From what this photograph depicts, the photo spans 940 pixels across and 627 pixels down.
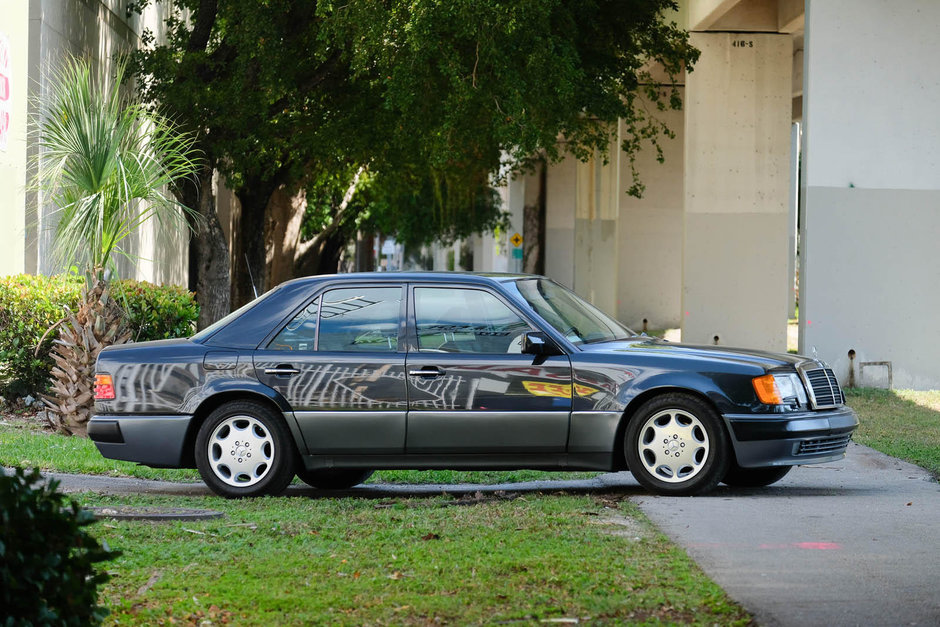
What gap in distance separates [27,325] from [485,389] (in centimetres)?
689

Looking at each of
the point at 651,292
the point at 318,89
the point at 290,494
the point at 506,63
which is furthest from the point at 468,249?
the point at 290,494

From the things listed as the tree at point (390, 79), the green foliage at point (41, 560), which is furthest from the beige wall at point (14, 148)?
the green foliage at point (41, 560)

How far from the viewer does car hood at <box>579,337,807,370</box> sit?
827 cm

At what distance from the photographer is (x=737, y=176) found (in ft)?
78.8

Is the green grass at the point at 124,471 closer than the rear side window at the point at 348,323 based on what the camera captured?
No

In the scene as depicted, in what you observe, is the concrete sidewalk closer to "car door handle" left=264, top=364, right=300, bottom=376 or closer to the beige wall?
"car door handle" left=264, top=364, right=300, bottom=376

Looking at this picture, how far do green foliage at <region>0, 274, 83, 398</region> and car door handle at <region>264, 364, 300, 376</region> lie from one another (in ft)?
17.8

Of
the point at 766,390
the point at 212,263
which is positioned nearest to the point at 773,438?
the point at 766,390

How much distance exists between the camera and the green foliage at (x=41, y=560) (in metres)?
3.66

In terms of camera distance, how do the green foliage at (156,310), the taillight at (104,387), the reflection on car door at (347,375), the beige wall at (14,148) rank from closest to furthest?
the reflection on car door at (347,375) → the taillight at (104,387) → the green foliage at (156,310) → the beige wall at (14,148)

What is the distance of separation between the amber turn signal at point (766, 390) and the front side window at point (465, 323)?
1.49 meters

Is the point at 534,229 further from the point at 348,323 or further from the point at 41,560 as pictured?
the point at 41,560

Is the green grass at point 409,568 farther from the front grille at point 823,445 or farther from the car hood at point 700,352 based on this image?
the front grille at point 823,445

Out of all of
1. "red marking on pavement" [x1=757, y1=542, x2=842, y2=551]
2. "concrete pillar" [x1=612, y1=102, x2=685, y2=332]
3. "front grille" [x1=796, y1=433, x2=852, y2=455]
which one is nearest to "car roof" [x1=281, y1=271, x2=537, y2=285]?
"front grille" [x1=796, y1=433, x2=852, y2=455]
